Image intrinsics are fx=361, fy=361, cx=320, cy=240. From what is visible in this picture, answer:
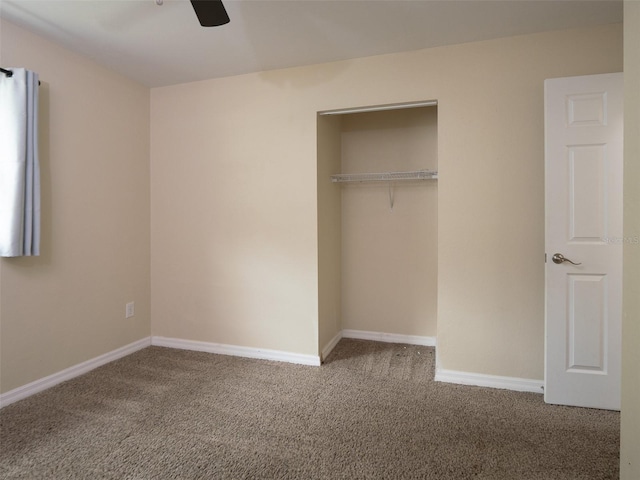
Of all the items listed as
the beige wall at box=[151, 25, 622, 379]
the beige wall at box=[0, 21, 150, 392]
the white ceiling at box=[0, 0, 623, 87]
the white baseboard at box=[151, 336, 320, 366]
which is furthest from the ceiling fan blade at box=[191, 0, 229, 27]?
the white baseboard at box=[151, 336, 320, 366]

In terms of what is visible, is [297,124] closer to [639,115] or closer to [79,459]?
[639,115]

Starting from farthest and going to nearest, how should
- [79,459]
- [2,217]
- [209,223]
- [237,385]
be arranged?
[209,223], [237,385], [2,217], [79,459]

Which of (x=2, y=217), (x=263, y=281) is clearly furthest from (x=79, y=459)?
(x=263, y=281)

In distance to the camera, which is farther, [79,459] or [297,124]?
[297,124]

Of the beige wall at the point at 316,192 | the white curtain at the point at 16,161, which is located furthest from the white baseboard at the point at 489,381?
the white curtain at the point at 16,161

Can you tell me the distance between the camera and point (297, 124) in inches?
114

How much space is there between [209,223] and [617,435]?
3.07 meters

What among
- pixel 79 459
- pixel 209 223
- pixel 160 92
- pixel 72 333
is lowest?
pixel 79 459

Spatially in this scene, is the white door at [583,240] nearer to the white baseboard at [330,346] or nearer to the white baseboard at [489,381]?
the white baseboard at [489,381]

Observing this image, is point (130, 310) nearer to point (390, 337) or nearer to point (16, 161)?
point (16, 161)

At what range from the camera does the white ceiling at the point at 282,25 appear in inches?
80.9

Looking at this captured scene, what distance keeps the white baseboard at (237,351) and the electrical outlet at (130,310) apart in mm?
343

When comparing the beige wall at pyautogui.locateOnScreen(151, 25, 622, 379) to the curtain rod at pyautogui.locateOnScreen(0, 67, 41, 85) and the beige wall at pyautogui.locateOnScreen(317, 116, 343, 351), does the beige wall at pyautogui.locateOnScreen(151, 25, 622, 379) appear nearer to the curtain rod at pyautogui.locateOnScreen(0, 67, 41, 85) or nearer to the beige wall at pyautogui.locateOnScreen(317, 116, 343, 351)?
the beige wall at pyautogui.locateOnScreen(317, 116, 343, 351)

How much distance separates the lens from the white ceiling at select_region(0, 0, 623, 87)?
2.05 meters
